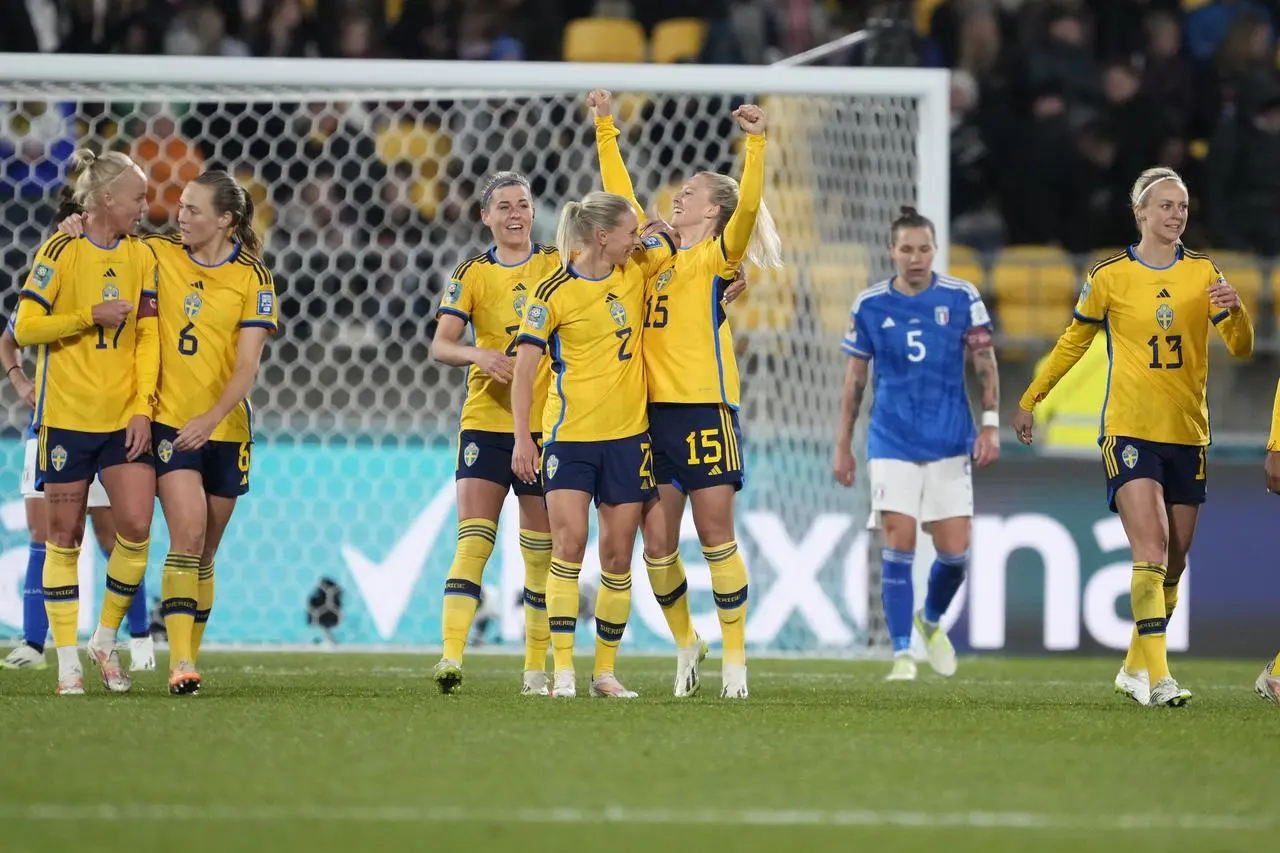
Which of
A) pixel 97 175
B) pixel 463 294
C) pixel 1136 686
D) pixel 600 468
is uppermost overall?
pixel 97 175

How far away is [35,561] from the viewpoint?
8070 millimetres

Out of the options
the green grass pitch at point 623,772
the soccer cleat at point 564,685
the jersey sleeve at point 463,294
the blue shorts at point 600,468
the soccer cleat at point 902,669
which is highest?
the jersey sleeve at point 463,294

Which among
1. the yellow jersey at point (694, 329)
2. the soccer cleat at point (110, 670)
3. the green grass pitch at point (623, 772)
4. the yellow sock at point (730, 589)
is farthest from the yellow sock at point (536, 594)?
the soccer cleat at point (110, 670)

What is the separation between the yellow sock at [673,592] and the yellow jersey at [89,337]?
1.89m

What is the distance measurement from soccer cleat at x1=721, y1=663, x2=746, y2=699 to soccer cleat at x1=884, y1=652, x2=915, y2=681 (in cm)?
163

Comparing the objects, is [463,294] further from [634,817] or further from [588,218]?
[634,817]

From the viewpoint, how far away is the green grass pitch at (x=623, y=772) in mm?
3834

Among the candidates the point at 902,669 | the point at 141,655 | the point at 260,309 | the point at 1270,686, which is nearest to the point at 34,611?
the point at 141,655

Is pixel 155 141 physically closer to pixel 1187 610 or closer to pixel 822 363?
pixel 822 363

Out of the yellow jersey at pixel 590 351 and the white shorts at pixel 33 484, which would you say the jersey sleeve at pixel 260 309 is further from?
the white shorts at pixel 33 484

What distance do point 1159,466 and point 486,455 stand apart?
8.01ft

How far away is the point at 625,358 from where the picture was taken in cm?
656

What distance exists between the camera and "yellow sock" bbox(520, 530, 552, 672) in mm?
6973

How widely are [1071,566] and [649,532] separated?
3.75m
